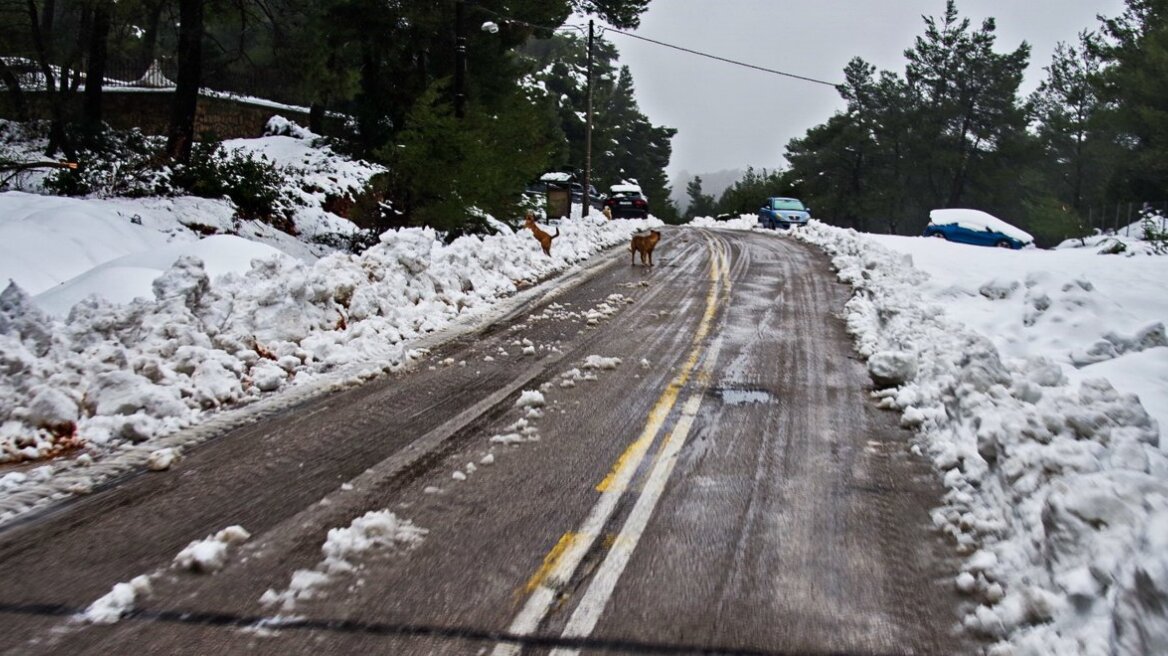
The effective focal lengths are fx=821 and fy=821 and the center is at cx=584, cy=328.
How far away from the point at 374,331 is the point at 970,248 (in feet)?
50.2

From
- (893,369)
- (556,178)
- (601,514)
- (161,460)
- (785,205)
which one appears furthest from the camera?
(785,205)

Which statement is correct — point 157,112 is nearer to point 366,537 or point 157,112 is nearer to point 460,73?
point 460,73

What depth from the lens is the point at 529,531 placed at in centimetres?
434

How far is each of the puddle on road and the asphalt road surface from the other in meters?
0.06

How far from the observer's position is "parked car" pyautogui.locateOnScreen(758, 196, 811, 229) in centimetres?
3581

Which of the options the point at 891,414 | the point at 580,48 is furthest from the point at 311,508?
the point at 580,48

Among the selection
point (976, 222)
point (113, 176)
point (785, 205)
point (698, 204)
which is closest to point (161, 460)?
point (113, 176)

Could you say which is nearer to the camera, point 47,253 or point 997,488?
Result: point 997,488

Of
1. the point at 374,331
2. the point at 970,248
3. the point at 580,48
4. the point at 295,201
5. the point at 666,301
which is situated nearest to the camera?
the point at 374,331

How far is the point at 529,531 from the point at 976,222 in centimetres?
2964

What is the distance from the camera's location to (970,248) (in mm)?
19234

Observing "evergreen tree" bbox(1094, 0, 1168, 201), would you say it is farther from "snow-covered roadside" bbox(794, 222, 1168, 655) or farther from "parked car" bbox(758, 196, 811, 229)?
"snow-covered roadside" bbox(794, 222, 1168, 655)

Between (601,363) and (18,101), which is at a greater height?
(18,101)

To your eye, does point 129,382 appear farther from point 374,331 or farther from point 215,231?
point 215,231
